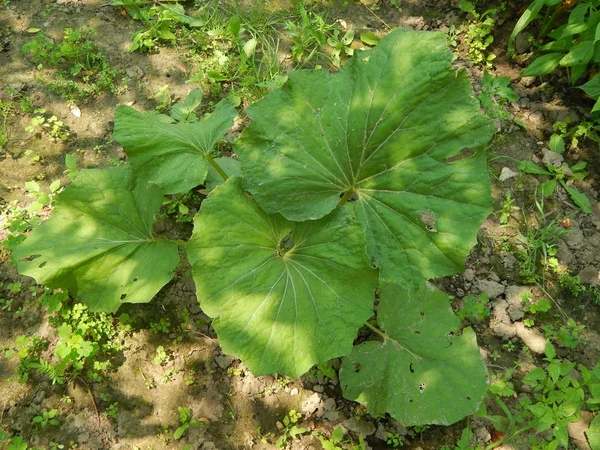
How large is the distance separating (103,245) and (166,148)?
0.75m

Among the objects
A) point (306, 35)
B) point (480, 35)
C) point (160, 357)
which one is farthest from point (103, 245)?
point (480, 35)

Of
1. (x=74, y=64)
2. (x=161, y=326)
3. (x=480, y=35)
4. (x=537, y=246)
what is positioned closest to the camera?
(x=161, y=326)

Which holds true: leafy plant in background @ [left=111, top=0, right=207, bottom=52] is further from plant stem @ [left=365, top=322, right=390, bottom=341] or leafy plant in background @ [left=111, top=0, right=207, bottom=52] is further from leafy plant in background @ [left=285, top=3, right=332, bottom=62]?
plant stem @ [left=365, top=322, right=390, bottom=341]

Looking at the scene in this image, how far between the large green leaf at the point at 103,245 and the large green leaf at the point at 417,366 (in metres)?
1.41

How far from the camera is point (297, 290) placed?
276 cm

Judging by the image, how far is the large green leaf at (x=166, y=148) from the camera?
314 cm

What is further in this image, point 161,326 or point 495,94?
point 495,94

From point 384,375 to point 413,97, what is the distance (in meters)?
1.72

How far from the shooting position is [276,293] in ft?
9.00

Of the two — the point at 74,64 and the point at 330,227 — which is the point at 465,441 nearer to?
the point at 330,227

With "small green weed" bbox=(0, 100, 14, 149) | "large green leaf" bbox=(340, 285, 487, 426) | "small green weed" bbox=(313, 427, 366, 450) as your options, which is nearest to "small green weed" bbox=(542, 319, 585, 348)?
"large green leaf" bbox=(340, 285, 487, 426)

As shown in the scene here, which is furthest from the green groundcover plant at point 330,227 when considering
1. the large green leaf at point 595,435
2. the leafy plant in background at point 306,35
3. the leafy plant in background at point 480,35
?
the leafy plant in background at point 480,35

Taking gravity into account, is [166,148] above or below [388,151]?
below

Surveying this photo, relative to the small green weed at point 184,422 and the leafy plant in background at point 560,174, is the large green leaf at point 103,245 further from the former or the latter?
the leafy plant in background at point 560,174
